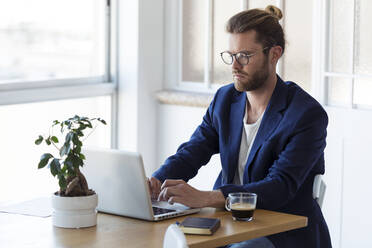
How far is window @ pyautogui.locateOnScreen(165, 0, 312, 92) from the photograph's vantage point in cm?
349

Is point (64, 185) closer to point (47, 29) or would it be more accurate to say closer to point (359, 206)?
point (359, 206)

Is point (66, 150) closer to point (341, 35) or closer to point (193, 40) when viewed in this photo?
point (341, 35)

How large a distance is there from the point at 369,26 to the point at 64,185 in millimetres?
1805

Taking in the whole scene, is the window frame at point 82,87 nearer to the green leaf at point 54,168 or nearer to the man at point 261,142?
the man at point 261,142

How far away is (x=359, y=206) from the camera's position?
320cm

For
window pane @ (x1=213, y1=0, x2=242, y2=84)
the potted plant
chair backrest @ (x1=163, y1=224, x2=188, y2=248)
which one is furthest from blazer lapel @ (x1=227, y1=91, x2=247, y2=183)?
window pane @ (x1=213, y1=0, x2=242, y2=84)

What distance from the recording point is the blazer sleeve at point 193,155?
8.11 ft

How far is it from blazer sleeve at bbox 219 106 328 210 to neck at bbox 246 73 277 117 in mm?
199

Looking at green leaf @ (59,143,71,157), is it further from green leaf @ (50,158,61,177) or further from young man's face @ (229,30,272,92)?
young man's face @ (229,30,272,92)

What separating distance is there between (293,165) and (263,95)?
326 mm

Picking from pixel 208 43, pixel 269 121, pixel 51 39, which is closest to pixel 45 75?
pixel 51 39

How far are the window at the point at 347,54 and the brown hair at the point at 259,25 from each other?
900 millimetres

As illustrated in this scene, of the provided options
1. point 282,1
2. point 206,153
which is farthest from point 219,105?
point 282,1

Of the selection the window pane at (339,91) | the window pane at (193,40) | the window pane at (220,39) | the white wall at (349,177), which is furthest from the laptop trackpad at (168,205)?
the window pane at (193,40)
